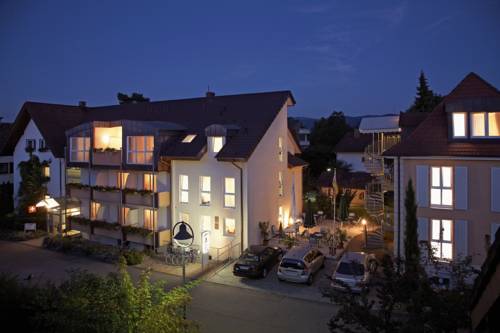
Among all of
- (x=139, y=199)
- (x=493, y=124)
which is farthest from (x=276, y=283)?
(x=493, y=124)

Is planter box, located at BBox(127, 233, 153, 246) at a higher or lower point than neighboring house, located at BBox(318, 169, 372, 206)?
lower

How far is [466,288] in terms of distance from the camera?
25.7 feet

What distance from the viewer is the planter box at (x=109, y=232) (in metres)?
25.2

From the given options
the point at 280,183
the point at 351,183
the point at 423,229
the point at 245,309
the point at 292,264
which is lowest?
the point at 245,309

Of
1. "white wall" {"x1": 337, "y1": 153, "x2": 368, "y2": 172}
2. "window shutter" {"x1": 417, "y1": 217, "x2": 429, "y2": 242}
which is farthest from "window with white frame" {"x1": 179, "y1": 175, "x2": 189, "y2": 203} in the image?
"white wall" {"x1": 337, "y1": 153, "x2": 368, "y2": 172}

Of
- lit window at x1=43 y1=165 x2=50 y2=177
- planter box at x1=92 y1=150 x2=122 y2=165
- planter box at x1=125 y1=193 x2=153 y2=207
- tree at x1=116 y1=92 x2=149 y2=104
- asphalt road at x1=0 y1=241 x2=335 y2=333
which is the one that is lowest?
asphalt road at x1=0 y1=241 x2=335 y2=333

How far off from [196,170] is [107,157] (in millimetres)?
6975

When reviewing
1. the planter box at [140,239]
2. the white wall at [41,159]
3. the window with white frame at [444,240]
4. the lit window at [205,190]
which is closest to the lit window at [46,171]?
the white wall at [41,159]

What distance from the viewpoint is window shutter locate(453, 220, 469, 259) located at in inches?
646

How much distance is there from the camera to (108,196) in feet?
84.7

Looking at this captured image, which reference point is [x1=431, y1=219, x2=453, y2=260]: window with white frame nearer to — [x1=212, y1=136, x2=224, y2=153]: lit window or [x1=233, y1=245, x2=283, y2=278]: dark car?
[x1=233, y1=245, x2=283, y2=278]: dark car

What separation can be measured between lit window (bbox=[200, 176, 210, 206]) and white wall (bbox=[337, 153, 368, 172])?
25.5 m

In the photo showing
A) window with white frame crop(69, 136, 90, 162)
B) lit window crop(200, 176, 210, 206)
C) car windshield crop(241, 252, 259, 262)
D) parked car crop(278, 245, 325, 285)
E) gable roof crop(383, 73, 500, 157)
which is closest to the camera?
gable roof crop(383, 73, 500, 157)

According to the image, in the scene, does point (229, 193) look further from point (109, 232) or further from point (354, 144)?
point (354, 144)
